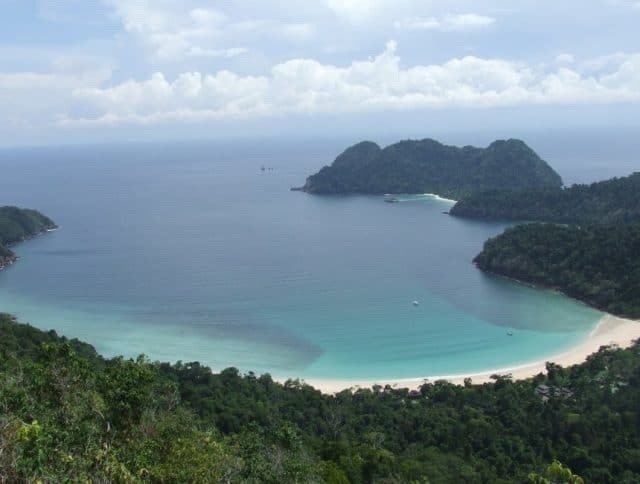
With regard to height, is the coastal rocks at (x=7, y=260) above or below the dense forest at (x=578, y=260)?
below

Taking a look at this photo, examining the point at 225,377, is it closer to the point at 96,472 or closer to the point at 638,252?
the point at 96,472

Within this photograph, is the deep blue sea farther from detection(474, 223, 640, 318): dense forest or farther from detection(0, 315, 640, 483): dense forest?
detection(0, 315, 640, 483): dense forest

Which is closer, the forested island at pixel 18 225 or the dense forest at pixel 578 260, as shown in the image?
the dense forest at pixel 578 260

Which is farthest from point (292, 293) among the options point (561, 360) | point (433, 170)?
point (433, 170)

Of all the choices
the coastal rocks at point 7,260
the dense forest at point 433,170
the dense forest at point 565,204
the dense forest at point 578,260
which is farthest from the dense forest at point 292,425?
the dense forest at point 433,170

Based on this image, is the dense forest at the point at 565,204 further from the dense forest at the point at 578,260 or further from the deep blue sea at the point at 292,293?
the dense forest at the point at 578,260

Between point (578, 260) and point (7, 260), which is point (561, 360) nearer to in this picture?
point (578, 260)
